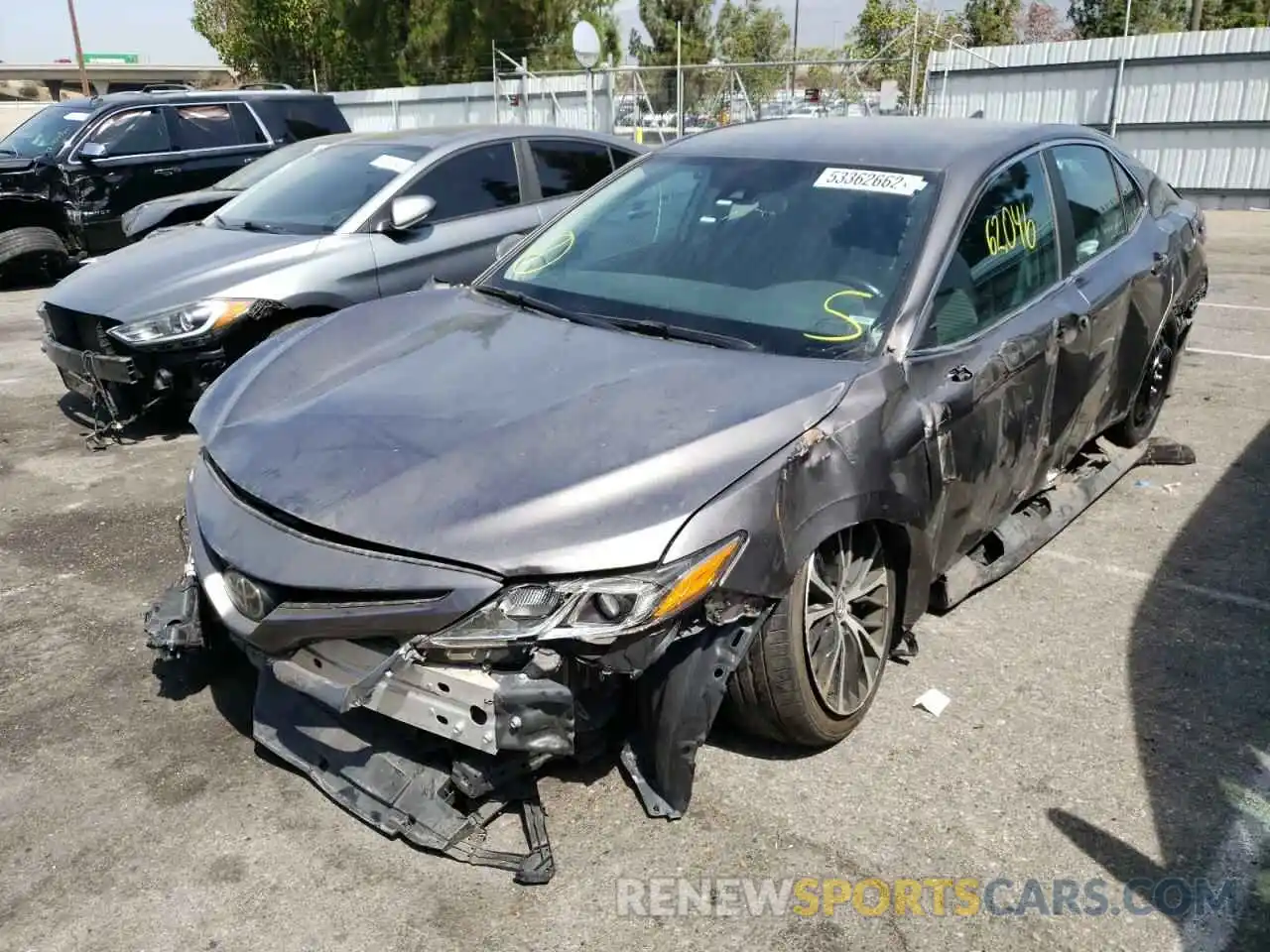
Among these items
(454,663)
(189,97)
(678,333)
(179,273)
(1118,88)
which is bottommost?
(454,663)

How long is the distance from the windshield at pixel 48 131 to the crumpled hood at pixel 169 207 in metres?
2.54

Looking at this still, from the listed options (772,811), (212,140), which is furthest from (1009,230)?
(212,140)

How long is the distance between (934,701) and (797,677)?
79 centimetres

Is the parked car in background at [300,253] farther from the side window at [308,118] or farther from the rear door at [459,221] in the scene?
the side window at [308,118]

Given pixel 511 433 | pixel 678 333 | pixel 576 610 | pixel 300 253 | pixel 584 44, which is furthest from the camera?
pixel 584 44

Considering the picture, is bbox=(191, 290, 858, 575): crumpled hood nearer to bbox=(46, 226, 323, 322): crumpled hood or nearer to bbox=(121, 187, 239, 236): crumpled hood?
bbox=(46, 226, 323, 322): crumpled hood

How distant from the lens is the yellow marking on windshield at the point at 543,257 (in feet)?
12.6

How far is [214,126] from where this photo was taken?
1059 cm

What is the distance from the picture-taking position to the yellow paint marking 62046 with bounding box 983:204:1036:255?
349 centimetres

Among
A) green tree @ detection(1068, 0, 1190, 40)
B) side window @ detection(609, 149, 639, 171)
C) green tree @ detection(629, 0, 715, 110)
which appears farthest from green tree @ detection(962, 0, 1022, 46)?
side window @ detection(609, 149, 639, 171)

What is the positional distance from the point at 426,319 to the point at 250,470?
1059mm

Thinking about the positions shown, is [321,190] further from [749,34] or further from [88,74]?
[88,74]

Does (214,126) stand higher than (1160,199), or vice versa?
(214,126)

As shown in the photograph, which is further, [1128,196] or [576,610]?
[1128,196]
